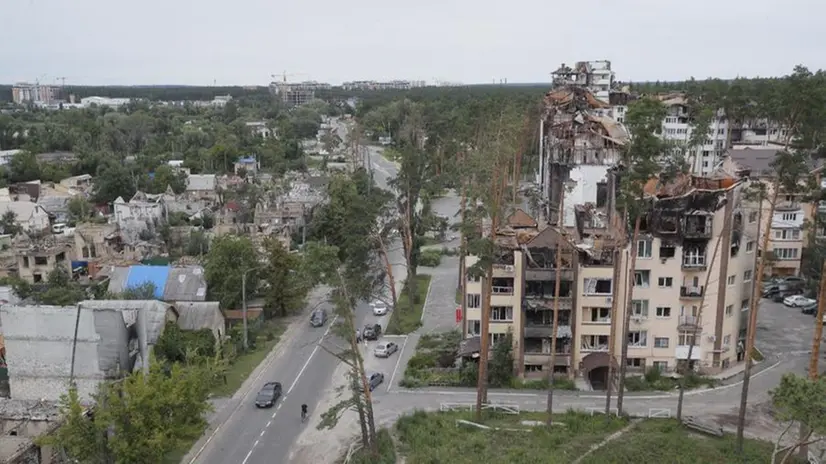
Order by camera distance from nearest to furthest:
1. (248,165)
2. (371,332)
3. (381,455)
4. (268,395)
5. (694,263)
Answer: (381,455)
(268,395)
(694,263)
(371,332)
(248,165)

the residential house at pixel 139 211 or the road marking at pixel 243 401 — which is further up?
the residential house at pixel 139 211

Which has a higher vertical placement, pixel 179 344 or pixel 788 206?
pixel 788 206

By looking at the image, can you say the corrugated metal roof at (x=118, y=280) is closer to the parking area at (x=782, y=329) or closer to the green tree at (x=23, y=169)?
the parking area at (x=782, y=329)

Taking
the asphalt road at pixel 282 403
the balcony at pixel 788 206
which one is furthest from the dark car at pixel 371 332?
the balcony at pixel 788 206

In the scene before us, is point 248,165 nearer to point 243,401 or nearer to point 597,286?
point 243,401


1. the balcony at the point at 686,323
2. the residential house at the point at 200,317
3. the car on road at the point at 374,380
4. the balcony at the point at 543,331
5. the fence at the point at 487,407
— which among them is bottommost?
the car on road at the point at 374,380

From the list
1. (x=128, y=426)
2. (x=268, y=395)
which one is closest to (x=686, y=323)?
(x=268, y=395)

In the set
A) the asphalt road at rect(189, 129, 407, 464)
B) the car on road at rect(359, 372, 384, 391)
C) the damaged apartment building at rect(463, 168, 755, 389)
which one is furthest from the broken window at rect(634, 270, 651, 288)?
the car on road at rect(359, 372, 384, 391)
